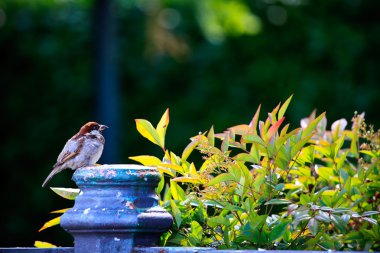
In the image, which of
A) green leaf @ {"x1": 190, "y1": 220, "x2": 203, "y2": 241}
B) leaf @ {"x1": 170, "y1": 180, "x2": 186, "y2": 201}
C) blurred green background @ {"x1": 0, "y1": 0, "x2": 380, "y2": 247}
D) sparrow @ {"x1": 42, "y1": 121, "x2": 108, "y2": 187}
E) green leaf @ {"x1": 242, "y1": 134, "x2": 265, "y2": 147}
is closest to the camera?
green leaf @ {"x1": 242, "y1": 134, "x2": 265, "y2": 147}

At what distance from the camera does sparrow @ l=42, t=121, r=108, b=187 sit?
317 cm

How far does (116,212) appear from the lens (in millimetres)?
2139

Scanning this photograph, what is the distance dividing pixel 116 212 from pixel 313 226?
1.89 ft

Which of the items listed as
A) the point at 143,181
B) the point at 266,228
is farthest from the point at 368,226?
the point at 143,181

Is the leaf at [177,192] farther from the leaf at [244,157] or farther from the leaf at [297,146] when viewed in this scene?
the leaf at [297,146]

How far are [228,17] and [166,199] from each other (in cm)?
687

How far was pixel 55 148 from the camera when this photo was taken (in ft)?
29.1

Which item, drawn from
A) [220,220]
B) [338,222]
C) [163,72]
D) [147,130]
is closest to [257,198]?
[220,220]

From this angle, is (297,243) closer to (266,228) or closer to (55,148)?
(266,228)

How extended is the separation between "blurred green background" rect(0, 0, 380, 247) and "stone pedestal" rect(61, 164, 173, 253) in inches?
232

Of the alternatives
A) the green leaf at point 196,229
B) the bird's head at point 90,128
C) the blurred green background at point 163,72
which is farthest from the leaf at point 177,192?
the blurred green background at point 163,72

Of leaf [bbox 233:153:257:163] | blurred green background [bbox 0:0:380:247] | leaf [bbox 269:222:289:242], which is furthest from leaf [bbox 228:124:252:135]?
blurred green background [bbox 0:0:380:247]

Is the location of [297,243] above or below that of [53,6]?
below

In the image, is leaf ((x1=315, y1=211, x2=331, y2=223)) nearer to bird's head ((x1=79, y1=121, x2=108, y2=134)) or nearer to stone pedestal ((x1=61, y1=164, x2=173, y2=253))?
stone pedestal ((x1=61, y1=164, x2=173, y2=253))
